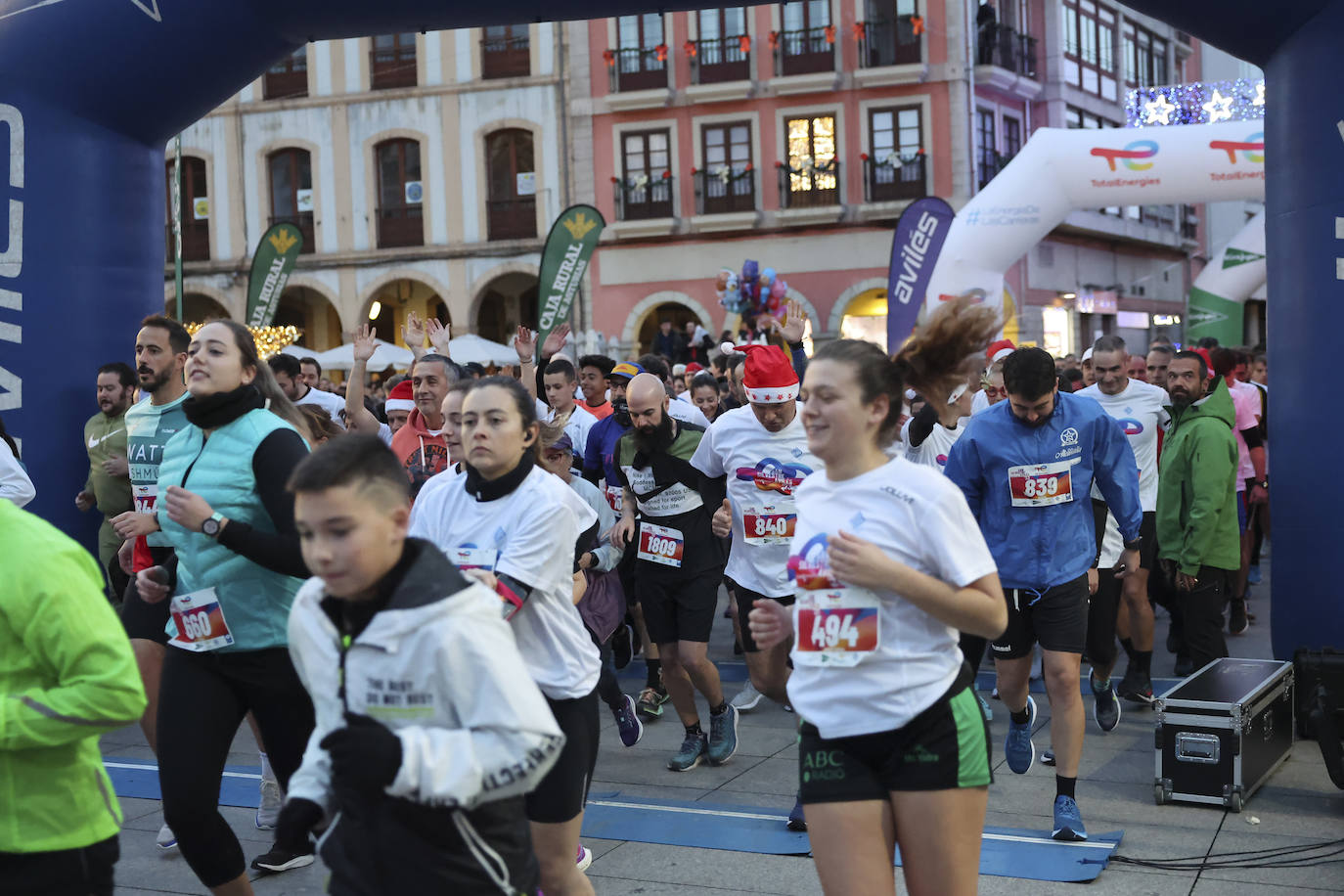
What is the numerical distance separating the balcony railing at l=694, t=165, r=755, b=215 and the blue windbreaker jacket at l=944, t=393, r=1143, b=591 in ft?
86.0

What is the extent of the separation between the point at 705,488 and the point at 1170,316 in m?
36.7

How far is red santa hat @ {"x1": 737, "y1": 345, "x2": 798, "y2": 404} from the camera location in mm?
6570

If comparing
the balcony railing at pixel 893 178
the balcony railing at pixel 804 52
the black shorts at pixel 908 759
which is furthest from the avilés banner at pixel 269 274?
the black shorts at pixel 908 759

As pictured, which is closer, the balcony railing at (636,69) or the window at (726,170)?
the window at (726,170)

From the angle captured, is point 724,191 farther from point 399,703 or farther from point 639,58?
point 399,703

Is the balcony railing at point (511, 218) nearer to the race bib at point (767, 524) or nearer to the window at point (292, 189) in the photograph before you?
the window at point (292, 189)

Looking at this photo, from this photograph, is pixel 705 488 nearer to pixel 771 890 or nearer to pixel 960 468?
pixel 960 468

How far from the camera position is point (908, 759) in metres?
3.36

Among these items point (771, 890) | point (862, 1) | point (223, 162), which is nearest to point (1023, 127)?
point (862, 1)

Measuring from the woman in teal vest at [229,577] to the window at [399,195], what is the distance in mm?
→ 29492

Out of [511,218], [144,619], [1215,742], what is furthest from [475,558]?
[511,218]

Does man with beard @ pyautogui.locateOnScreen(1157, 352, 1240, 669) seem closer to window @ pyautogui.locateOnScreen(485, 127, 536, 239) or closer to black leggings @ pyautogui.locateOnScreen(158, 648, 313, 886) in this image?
black leggings @ pyautogui.locateOnScreen(158, 648, 313, 886)

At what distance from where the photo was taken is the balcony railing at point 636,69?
32094 millimetres

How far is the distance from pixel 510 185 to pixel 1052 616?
92.3ft
